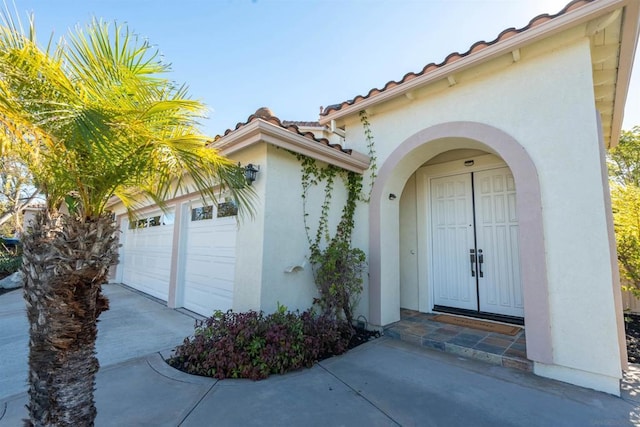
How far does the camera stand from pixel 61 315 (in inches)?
87.7

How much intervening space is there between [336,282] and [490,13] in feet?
19.5

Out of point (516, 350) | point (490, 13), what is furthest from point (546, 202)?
point (490, 13)

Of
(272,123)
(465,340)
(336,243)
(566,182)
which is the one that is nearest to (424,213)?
(336,243)

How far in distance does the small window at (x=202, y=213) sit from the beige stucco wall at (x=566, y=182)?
19.2 feet

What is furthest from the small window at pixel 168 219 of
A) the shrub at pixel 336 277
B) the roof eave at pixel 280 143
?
the shrub at pixel 336 277

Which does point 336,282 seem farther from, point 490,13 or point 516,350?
point 490,13

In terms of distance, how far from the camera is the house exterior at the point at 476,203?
3.78 m

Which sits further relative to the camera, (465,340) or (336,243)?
(336,243)

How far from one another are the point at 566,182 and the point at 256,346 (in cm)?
498

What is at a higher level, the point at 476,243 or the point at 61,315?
the point at 476,243

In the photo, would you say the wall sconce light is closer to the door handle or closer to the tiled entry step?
the tiled entry step

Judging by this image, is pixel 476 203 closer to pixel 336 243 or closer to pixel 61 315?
pixel 336 243

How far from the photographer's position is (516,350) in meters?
4.38

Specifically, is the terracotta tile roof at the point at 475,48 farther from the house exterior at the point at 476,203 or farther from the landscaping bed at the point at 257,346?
the landscaping bed at the point at 257,346
